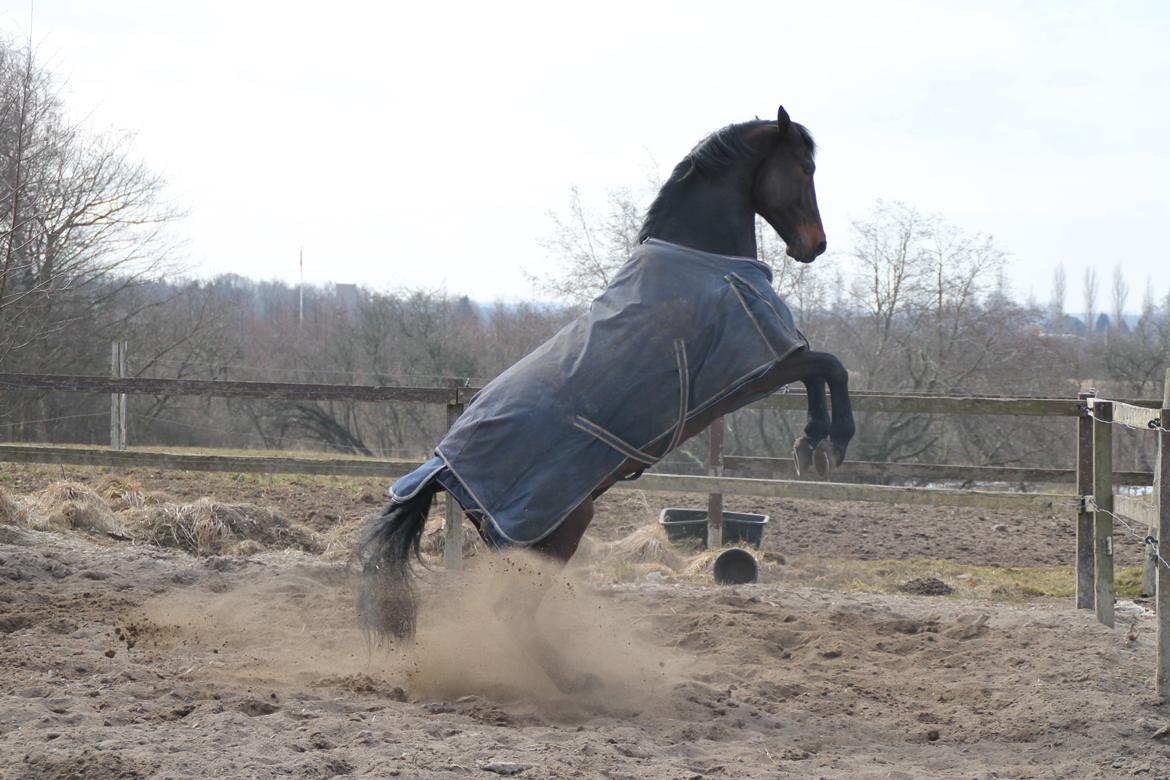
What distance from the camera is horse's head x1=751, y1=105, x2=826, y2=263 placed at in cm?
440

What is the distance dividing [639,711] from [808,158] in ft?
7.87

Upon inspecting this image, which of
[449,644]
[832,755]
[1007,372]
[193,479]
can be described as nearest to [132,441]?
[193,479]

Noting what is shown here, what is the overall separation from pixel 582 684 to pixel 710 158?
2.21 metres

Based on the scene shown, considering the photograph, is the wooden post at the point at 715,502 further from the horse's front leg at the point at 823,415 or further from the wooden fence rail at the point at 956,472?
the horse's front leg at the point at 823,415

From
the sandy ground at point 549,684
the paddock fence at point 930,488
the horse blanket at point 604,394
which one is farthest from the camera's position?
the paddock fence at point 930,488

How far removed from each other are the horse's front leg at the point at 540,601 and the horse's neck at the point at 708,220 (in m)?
1.15

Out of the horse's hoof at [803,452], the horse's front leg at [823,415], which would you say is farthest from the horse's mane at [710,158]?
the horse's hoof at [803,452]

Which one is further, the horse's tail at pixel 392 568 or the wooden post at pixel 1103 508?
the wooden post at pixel 1103 508

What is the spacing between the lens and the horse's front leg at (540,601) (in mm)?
4031

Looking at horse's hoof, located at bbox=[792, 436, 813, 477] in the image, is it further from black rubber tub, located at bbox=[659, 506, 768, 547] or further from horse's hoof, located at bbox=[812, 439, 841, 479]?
black rubber tub, located at bbox=[659, 506, 768, 547]

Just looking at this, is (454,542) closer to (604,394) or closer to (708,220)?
(604,394)

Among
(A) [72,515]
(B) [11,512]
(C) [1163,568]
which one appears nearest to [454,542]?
(A) [72,515]

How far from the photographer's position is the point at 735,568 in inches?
284

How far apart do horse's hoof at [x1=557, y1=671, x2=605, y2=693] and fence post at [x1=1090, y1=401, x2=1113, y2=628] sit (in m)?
2.88
